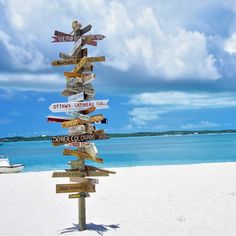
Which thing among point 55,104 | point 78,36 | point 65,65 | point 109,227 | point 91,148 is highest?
point 78,36

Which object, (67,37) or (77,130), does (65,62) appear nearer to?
(67,37)

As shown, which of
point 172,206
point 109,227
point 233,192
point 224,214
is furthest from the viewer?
point 233,192

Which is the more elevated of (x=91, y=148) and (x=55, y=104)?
(x=55, y=104)

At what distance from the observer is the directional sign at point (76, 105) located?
842 centimetres

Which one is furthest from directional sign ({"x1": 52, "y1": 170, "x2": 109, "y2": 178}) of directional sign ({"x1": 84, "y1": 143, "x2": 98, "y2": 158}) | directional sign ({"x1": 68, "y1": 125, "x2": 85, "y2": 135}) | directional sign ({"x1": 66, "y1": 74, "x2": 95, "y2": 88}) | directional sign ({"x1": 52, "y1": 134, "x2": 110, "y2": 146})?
directional sign ({"x1": 66, "y1": 74, "x2": 95, "y2": 88})

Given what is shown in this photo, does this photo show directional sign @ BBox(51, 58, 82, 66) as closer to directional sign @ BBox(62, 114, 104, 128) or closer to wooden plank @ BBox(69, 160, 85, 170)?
directional sign @ BBox(62, 114, 104, 128)

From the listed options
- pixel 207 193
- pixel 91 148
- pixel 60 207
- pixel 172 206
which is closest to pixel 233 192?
pixel 207 193

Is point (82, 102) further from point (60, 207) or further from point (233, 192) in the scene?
point (233, 192)

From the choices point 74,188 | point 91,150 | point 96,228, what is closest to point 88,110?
point 91,150

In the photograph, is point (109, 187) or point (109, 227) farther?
point (109, 187)

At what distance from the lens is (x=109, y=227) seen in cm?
913

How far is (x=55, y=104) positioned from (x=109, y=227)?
2844 mm

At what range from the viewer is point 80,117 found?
27.7 ft

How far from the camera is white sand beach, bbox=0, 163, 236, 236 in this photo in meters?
8.98
